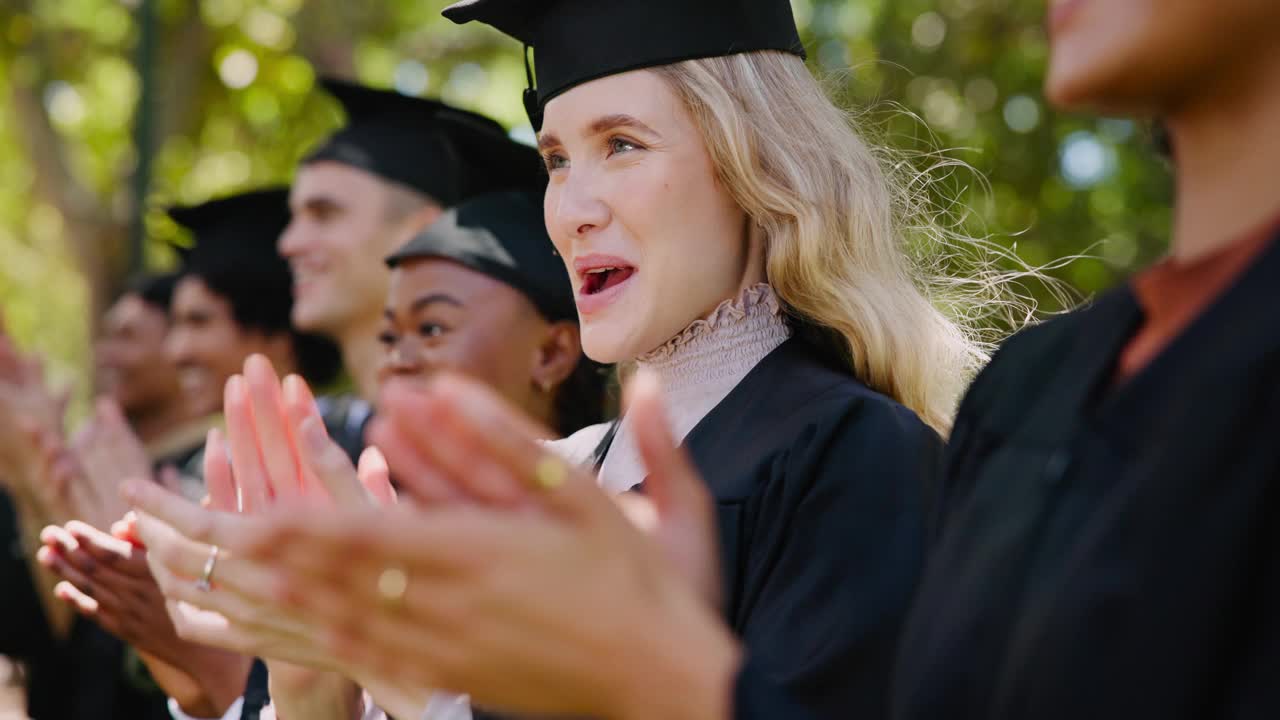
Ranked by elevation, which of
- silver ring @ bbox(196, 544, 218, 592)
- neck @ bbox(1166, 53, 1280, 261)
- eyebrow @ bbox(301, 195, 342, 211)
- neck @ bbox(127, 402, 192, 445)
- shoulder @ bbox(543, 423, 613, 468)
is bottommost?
neck @ bbox(127, 402, 192, 445)

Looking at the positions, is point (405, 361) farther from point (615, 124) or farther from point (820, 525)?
point (820, 525)

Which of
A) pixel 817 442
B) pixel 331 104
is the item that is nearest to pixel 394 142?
pixel 817 442

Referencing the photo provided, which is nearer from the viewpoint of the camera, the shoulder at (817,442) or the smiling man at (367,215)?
the shoulder at (817,442)

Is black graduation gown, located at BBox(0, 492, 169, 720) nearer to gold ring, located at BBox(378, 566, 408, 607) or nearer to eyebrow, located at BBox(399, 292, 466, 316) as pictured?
eyebrow, located at BBox(399, 292, 466, 316)

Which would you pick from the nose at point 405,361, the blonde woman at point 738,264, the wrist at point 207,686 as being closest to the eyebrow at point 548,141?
the blonde woman at point 738,264

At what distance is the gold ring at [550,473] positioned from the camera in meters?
1.10

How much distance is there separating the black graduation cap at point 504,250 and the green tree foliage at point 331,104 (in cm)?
162

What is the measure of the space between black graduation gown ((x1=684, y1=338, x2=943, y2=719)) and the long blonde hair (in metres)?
0.20

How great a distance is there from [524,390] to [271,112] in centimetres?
757

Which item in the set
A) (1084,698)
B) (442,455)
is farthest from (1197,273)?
(442,455)

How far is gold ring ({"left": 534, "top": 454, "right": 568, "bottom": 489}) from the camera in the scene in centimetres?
110

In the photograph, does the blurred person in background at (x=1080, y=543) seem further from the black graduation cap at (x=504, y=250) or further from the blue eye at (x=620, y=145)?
the black graduation cap at (x=504, y=250)

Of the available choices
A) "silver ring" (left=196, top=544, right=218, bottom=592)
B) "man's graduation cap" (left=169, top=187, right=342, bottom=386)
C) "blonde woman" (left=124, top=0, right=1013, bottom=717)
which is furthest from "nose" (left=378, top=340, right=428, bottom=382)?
"man's graduation cap" (left=169, top=187, right=342, bottom=386)

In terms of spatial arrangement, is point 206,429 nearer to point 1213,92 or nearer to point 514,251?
point 514,251
